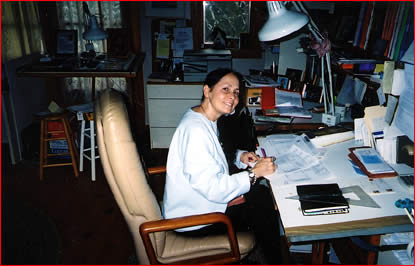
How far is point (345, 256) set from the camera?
5.86 feet

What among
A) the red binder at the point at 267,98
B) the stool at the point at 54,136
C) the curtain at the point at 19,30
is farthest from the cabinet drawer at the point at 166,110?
the curtain at the point at 19,30

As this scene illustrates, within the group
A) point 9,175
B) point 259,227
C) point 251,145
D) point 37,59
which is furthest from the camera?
point 37,59

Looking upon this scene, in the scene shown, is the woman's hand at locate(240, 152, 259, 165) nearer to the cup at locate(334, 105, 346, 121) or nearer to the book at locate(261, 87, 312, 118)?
the book at locate(261, 87, 312, 118)

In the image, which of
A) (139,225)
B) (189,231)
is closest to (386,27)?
(189,231)

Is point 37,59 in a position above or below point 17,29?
below

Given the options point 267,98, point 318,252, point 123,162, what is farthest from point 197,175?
point 267,98

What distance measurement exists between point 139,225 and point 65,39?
9.89 ft

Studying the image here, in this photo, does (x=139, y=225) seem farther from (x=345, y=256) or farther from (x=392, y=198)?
(x=345, y=256)

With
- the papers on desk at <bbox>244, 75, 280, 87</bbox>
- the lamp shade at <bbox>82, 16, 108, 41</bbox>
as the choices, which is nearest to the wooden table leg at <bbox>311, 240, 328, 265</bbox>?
the papers on desk at <bbox>244, 75, 280, 87</bbox>

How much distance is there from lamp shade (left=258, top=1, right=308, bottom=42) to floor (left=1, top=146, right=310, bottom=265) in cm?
123

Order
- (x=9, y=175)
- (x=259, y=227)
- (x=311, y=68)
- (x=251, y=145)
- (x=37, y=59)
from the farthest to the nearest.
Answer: (x=37, y=59) < (x=9, y=175) < (x=311, y=68) < (x=251, y=145) < (x=259, y=227)

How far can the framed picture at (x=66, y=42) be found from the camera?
12.0ft

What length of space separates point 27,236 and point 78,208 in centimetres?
41

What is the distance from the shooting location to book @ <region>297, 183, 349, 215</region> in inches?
49.3
